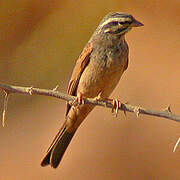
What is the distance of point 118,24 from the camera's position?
540 cm

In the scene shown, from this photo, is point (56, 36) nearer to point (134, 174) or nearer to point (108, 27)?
point (134, 174)

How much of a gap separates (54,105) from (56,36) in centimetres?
130

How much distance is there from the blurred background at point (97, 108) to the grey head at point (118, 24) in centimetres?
278

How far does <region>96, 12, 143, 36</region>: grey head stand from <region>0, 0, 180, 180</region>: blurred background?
9.13ft

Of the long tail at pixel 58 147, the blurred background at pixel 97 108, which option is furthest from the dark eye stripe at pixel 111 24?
the blurred background at pixel 97 108

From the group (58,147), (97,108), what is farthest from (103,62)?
(97,108)

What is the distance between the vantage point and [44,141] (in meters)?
9.02

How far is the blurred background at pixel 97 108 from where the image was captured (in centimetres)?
793

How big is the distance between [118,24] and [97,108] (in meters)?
3.31

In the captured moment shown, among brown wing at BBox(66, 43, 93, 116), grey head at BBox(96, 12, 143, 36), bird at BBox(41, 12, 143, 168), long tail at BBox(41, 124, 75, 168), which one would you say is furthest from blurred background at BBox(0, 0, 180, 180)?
grey head at BBox(96, 12, 143, 36)

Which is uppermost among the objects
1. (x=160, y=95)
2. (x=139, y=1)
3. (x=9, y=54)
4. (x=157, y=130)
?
(x=139, y=1)

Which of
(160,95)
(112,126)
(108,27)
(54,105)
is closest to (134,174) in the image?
(112,126)

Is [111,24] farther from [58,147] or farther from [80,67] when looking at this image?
[58,147]

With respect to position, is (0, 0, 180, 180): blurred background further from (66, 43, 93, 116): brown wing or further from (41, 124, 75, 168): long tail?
(66, 43, 93, 116): brown wing
